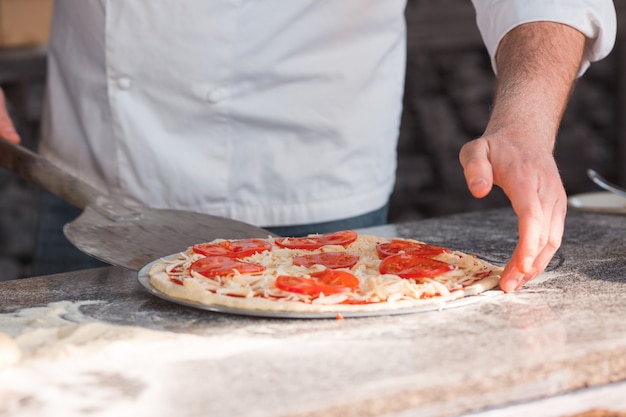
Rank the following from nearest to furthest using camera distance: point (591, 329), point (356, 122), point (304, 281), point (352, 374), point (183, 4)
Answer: point (352, 374) < point (591, 329) < point (304, 281) < point (183, 4) < point (356, 122)

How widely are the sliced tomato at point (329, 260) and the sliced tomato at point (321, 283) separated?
7cm

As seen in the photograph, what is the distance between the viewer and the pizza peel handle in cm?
160

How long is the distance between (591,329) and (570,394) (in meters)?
0.12

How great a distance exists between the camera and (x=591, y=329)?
1.19 meters

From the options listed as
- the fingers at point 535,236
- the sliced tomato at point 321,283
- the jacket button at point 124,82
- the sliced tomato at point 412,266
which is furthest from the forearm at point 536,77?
the jacket button at point 124,82

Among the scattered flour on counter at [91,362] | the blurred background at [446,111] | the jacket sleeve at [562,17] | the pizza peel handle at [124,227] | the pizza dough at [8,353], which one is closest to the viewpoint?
the scattered flour on counter at [91,362]

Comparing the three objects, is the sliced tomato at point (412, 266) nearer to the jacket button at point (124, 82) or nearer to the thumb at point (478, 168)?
the thumb at point (478, 168)

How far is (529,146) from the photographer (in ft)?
4.62

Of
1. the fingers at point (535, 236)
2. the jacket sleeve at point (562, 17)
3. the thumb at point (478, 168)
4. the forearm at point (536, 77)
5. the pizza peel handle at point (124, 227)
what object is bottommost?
the pizza peel handle at point (124, 227)

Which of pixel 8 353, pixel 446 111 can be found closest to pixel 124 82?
pixel 8 353

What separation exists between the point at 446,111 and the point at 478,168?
3.21 metres

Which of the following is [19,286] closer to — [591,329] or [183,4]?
[183,4]

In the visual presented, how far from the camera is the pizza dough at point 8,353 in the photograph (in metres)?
1.10

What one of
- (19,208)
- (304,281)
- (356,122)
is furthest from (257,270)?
(19,208)
